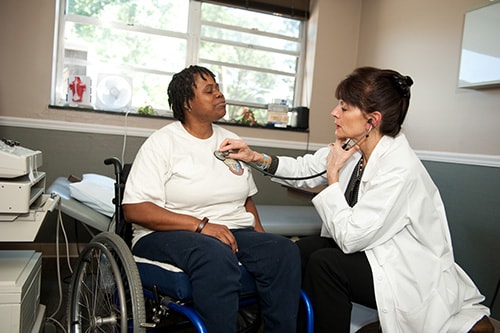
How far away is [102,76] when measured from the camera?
2.84 metres

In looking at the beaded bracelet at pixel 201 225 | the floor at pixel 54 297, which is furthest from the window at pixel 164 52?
the beaded bracelet at pixel 201 225

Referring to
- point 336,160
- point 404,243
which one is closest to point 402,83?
point 336,160

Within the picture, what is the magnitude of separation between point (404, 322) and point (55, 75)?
268 centimetres

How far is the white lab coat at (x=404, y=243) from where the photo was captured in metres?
1.23

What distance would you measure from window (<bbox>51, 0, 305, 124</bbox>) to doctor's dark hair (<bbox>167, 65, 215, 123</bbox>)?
1.39 metres

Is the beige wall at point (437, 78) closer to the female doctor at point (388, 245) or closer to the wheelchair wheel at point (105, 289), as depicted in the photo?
the female doctor at point (388, 245)

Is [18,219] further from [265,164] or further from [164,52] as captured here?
[164,52]

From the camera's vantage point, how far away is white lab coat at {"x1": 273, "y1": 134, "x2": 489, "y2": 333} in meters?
1.23

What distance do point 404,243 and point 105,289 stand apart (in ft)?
3.38

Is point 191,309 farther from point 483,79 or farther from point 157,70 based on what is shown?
point 157,70

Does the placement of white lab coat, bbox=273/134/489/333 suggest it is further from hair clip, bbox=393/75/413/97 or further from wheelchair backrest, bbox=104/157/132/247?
wheelchair backrest, bbox=104/157/132/247

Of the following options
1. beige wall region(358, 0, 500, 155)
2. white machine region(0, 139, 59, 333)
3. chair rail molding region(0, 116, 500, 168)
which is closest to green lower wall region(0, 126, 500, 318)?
chair rail molding region(0, 116, 500, 168)

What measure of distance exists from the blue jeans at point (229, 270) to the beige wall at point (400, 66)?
144 centimetres

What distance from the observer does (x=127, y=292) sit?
1.33 meters
